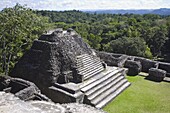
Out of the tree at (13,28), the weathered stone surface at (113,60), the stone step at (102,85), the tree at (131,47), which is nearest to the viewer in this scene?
the stone step at (102,85)

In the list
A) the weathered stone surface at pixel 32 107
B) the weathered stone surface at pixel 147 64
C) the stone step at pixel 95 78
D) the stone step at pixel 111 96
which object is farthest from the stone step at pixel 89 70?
the weathered stone surface at pixel 147 64

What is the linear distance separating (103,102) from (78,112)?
3.37 metres

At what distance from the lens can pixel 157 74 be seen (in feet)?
53.1

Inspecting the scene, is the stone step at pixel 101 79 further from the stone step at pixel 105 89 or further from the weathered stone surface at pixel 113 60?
the weathered stone surface at pixel 113 60

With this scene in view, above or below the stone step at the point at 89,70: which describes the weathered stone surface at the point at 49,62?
above

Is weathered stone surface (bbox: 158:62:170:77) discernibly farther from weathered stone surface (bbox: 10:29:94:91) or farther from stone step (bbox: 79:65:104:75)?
weathered stone surface (bbox: 10:29:94:91)

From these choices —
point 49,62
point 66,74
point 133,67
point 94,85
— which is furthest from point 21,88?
point 133,67

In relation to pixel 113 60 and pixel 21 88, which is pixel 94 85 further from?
pixel 113 60

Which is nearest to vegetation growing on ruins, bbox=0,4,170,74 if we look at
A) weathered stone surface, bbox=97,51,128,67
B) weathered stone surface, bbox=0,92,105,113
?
weathered stone surface, bbox=97,51,128,67

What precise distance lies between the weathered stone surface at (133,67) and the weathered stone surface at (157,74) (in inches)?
47.3

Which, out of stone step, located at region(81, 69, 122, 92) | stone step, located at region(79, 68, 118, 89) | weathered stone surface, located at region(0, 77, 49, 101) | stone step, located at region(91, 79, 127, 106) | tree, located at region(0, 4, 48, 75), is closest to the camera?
weathered stone surface, located at region(0, 77, 49, 101)

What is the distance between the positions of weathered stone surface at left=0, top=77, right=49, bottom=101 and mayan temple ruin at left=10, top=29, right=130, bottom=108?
1.16 meters

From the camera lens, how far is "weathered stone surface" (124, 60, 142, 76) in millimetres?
17406

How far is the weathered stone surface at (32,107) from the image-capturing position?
27.2ft
